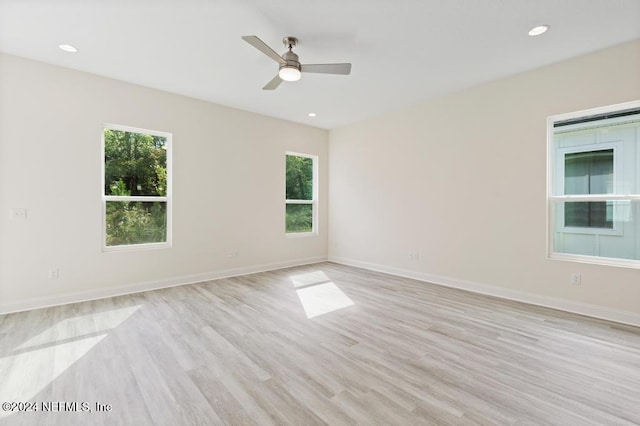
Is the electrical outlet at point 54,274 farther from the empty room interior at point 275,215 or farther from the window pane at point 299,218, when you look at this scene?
the window pane at point 299,218

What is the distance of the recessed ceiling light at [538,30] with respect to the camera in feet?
8.81

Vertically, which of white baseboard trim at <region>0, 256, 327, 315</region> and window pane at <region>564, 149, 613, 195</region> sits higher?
window pane at <region>564, 149, 613, 195</region>

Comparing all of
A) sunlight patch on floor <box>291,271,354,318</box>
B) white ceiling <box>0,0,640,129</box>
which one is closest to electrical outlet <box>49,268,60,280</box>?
white ceiling <box>0,0,640,129</box>

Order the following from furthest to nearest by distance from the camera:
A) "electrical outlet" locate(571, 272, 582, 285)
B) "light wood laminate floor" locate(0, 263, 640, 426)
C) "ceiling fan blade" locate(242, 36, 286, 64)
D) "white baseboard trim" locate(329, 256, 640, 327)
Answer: "electrical outlet" locate(571, 272, 582, 285), "white baseboard trim" locate(329, 256, 640, 327), "ceiling fan blade" locate(242, 36, 286, 64), "light wood laminate floor" locate(0, 263, 640, 426)

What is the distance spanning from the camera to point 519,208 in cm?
371

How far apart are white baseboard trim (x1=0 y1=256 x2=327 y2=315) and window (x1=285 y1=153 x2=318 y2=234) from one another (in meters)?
0.90

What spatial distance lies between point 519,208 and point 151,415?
4.30 metres

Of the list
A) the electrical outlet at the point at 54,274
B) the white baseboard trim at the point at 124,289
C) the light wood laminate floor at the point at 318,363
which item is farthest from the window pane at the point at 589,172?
the electrical outlet at the point at 54,274

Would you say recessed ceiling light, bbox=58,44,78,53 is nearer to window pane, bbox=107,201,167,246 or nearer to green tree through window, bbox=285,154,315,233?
window pane, bbox=107,201,167,246

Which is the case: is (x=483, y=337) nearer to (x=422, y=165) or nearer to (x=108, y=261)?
(x=422, y=165)

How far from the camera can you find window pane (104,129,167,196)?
12.9 ft

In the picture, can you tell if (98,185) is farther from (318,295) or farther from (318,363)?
(318,363)

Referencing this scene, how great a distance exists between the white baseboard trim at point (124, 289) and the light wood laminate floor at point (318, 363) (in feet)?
0.48

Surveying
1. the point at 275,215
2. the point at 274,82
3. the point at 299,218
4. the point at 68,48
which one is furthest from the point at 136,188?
the point at 299,218
